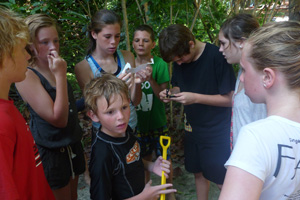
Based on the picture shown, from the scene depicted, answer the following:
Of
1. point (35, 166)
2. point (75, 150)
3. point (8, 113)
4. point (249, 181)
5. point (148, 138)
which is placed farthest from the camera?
point (148, 138)

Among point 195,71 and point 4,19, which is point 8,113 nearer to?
point 4,19

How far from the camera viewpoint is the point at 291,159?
842 millimetres

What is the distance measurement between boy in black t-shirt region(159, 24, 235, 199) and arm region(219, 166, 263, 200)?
119 cm

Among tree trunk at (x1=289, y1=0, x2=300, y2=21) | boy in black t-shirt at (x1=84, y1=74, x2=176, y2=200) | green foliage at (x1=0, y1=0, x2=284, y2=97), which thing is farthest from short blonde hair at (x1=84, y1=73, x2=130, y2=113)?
tree trunk at (x1=289, y1=0, x2=300, y2=21)

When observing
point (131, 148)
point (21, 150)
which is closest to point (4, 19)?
point (21, 150)

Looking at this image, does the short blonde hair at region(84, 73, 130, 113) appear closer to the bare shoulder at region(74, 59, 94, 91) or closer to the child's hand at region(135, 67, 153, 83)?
the child's hand at region(135, 67, 153, 83)

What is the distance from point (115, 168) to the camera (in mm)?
1475

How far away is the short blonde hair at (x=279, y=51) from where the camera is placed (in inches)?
36.1

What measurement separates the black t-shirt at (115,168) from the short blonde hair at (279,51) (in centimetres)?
96

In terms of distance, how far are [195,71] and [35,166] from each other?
1.47 m

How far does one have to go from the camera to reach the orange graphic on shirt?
5.07ft

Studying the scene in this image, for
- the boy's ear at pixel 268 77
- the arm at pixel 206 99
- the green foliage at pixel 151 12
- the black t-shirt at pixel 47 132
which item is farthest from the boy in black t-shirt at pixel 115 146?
the green foliage at pixel 151 12

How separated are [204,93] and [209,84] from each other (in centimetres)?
9

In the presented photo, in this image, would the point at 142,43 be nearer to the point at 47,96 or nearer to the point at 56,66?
the point at 56,66
